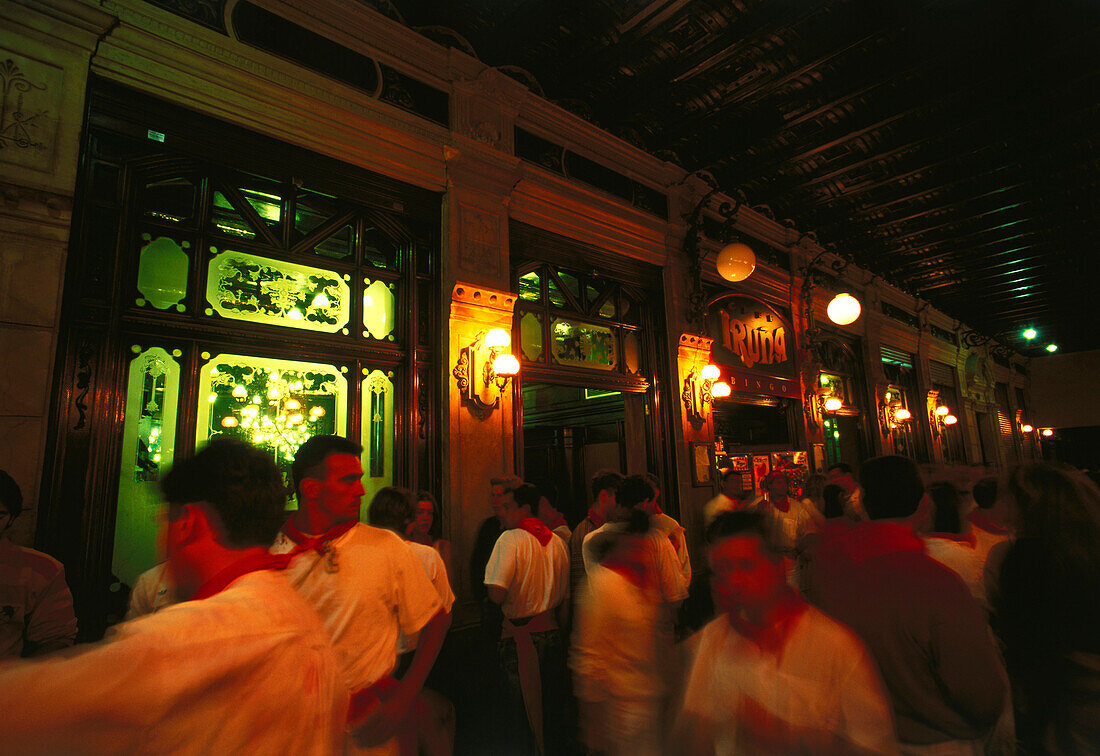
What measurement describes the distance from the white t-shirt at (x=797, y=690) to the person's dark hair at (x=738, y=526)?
25 cm

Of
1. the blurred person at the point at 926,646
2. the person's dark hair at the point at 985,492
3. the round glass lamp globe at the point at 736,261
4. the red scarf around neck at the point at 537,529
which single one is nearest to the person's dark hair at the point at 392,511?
the red scarf around neck at the point at 537,529

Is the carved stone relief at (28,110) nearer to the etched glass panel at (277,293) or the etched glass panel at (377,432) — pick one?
the etched glass panel at (277,293)

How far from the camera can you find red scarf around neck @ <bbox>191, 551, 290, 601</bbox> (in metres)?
1.21

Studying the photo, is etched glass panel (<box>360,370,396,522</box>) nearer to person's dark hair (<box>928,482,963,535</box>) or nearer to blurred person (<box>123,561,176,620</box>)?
blurred person (<box>123,561,176,620</box>)

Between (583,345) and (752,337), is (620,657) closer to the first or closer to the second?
(583,345)

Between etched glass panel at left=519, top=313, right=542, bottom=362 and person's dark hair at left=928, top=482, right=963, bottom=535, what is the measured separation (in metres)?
3.65

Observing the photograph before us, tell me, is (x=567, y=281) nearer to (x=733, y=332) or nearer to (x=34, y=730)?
(x=733, y=332)

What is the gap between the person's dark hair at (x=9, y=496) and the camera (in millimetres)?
2402

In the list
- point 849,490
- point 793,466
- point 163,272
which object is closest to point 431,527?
point 163,272

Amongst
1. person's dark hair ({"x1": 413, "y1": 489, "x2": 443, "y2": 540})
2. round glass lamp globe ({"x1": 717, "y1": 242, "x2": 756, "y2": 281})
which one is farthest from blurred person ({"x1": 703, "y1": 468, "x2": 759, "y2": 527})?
person's dark hair ({"x1": 413, "y1": 489, "x2": 443, "y2": 540})

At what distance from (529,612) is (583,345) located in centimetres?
344

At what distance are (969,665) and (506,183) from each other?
16.3 ft

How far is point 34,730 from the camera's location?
0.80 meters

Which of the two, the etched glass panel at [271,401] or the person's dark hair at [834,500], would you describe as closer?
the etched glass panel at [271,401]
